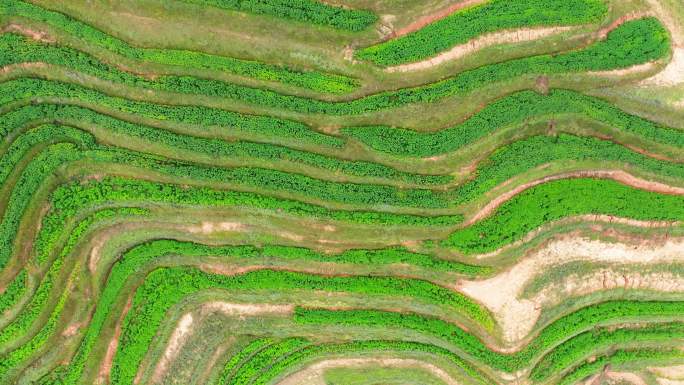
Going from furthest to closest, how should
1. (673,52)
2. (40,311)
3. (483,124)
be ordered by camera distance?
(673,52) < (483,124) < (40,311)

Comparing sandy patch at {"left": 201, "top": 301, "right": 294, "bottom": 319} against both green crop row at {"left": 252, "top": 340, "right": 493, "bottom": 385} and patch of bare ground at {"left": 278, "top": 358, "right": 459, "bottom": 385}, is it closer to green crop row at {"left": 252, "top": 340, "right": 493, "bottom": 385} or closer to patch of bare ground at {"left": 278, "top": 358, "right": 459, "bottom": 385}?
green crop row at {"left": 252, "top": 340, "right": 493, "bottom": 385}

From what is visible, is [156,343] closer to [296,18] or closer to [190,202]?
[190,202]

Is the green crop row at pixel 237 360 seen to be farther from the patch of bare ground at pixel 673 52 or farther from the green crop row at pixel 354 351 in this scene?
the patch of bare ground at pixel 673 52

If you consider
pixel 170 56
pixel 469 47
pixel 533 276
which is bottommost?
pixel 533 276

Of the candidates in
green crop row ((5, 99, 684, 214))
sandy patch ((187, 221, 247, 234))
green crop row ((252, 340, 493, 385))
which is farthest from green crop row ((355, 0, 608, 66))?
green crop row ((252, 340, 493, 385))

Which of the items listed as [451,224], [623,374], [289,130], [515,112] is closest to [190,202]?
[289,130]

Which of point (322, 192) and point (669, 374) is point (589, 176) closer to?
point (669, 374)

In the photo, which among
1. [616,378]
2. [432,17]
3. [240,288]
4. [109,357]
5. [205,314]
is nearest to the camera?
[240,288]

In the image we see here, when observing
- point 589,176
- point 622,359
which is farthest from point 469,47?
point 622,359
